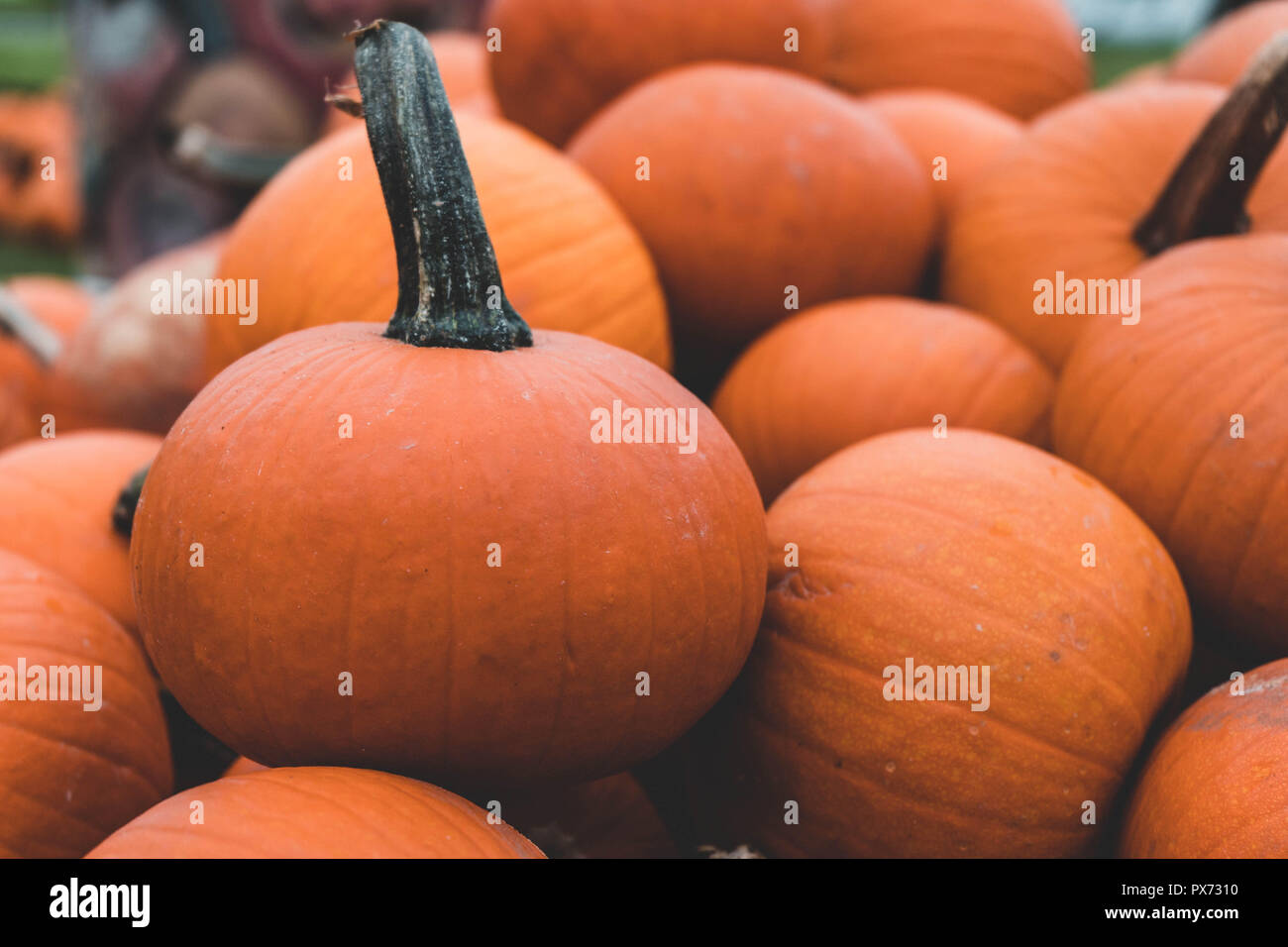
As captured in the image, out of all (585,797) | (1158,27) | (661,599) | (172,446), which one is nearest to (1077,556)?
(661,599)

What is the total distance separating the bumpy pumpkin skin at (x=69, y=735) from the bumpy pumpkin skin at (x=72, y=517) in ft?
0.62

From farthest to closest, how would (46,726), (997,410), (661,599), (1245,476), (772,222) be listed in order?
(772,222) < (997,410) < (1245,476) < (46,726) < (661,599)

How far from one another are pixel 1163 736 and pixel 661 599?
0.67 meters

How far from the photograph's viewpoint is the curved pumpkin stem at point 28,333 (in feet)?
8.91

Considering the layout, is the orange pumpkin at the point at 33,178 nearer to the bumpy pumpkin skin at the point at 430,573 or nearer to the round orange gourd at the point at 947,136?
the round orange gourd at the point at 947,136

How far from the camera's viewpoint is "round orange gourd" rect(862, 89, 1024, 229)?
2.48 m

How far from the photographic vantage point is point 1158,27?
20.1 ft

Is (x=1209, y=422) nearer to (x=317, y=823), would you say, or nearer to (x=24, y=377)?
(x=317, y=823)

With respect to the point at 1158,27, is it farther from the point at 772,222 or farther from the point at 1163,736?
the point at 1163,736

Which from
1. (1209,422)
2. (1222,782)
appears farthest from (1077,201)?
(1222,782)

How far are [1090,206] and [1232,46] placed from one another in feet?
3.70

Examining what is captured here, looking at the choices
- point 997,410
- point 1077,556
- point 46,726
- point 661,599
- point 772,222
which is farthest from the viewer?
point 772,222

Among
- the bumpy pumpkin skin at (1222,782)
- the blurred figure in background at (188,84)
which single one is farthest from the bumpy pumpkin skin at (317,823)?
the blurred figure in background at (188,84)

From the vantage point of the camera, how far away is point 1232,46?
281 cm
